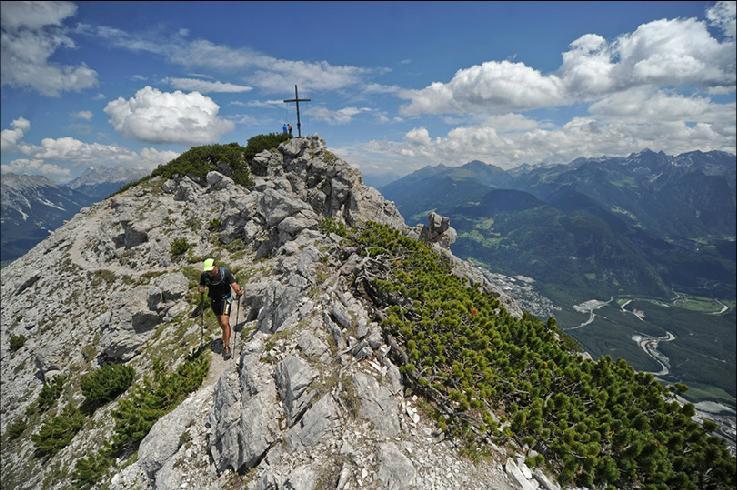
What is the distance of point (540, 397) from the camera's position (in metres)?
12.8

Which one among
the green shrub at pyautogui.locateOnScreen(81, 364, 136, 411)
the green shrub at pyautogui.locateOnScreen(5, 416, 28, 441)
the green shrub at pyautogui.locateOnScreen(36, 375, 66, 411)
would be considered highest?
the green shrub at pyautogui.locateOnScreen(81, 364, 136, 411)

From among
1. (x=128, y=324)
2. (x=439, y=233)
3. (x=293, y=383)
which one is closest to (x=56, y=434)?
(x=128, y=324)

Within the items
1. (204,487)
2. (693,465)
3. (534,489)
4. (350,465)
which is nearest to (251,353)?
(204,487)

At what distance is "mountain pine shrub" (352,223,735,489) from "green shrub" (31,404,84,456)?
66.5ft

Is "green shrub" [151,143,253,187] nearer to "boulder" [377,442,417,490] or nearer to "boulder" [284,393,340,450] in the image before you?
"boulder" [284,393,340,450]

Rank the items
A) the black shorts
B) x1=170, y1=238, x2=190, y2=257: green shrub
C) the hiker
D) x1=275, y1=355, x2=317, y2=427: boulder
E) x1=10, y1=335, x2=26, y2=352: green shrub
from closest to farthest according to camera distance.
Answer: x1=275, y1=355, x2=317, y2=427: boulder, the hiker, the black shorts, x1=10, y1=335, x2=26, y2=352: green shrub, x1=170, y1=238, x2=190, y2=257: green shrub

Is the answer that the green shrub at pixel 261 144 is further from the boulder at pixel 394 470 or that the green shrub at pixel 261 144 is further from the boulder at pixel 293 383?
the boulder at pixel 394 470

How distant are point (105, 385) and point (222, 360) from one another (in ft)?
30.9

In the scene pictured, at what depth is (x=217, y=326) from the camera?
73.6 feet

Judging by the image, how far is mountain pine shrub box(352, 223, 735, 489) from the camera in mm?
10672

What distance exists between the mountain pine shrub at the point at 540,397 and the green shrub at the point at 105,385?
676 inches

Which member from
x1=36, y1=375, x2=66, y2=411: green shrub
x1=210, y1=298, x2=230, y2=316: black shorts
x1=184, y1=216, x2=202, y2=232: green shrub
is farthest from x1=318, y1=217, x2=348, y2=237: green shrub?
x1=36, y1=375, x2=66, y2=411: green shrub

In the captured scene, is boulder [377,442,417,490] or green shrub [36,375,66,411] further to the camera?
green shrub [36,375,66,411]

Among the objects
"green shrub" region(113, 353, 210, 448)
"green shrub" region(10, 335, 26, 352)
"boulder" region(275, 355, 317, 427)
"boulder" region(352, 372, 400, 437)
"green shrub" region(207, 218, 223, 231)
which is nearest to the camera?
"boulder" region(352, 372, 400, 437)
